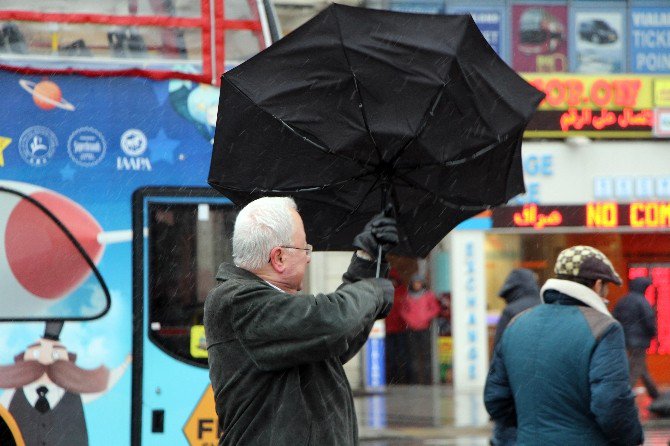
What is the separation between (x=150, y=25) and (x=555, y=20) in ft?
46.6

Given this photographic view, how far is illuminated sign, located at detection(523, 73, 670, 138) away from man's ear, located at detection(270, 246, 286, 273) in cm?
1697

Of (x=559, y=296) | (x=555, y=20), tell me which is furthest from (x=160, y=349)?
(x=555, y=20)

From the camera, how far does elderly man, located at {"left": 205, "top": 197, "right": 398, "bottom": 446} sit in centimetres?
311

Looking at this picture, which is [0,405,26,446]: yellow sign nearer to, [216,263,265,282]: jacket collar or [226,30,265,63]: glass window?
[226,30,265,63]: glass window

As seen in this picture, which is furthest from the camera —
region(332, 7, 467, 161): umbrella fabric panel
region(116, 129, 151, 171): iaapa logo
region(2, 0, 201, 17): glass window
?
region(2, 0, 201, 17): glass window

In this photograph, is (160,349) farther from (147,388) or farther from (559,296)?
(559,296)

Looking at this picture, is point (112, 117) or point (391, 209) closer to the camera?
point (391, 209)

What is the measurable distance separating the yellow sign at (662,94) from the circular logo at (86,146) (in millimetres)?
14908

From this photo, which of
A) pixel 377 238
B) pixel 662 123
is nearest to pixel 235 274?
pixel 377 238

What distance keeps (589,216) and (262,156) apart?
16.5 metres

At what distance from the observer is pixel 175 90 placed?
7266 millimetres

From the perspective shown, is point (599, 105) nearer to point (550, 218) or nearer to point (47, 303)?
point (550, 218)

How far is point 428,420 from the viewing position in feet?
47.5

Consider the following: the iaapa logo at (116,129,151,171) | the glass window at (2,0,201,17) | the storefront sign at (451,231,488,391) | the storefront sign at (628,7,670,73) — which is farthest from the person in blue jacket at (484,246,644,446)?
the storefront sign at (628,7,670,73)
